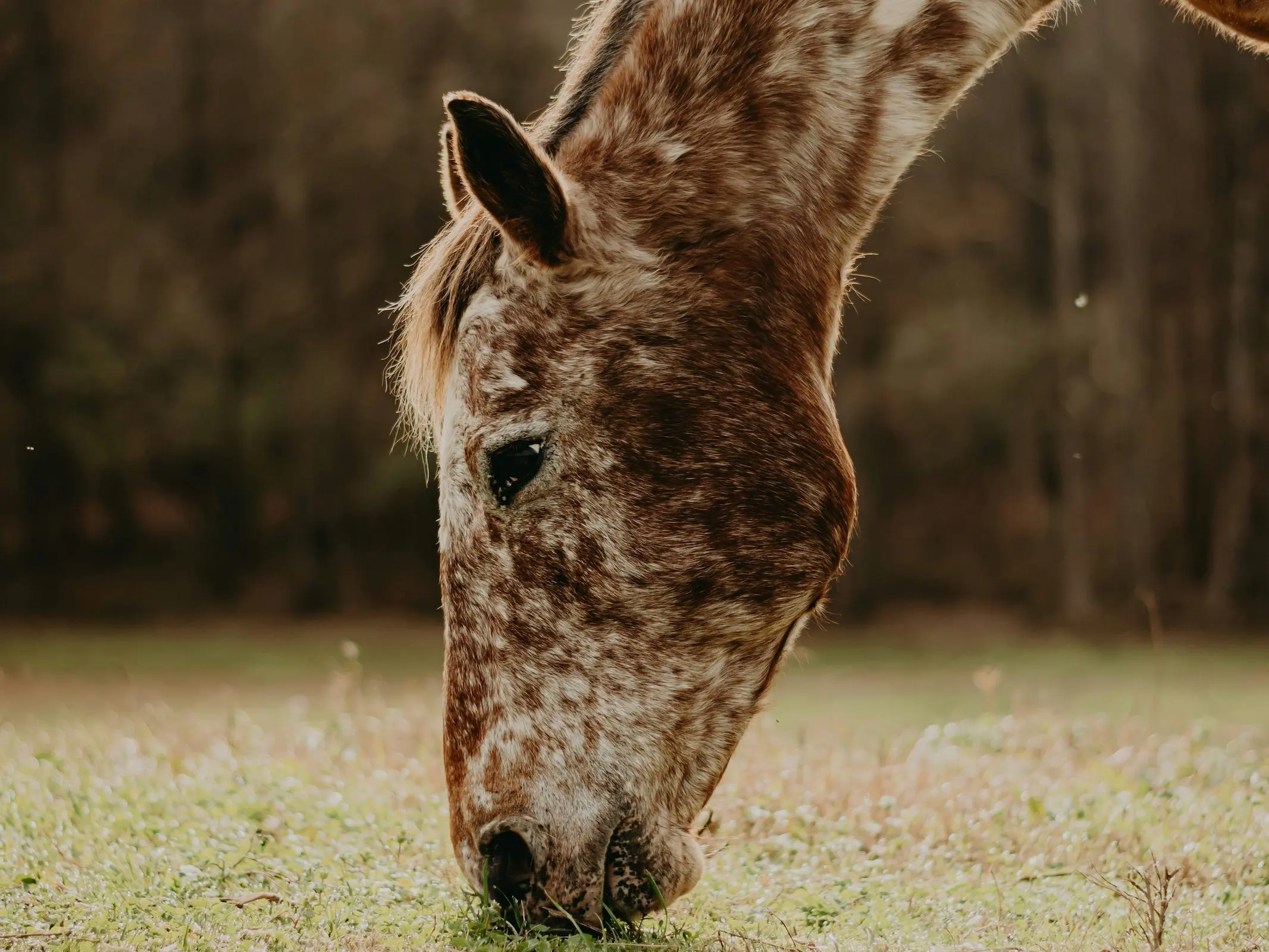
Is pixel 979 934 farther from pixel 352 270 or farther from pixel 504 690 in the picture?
pixel 352 270

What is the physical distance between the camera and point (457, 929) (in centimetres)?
259

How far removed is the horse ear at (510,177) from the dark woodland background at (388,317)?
43.0 feet

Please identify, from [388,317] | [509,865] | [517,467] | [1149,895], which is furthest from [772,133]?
[388,317]

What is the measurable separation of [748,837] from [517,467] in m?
1.51

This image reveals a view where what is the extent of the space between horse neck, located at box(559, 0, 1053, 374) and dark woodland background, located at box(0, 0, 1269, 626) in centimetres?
1296

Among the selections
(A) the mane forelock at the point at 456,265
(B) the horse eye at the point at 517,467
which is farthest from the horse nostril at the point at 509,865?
(A) the mane forelock at the point at 456,265

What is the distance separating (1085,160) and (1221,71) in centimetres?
190

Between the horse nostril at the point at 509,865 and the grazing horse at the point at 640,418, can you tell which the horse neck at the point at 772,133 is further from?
the horse nostril at the point at 509,865

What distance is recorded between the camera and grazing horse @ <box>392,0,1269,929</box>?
2.57 meters

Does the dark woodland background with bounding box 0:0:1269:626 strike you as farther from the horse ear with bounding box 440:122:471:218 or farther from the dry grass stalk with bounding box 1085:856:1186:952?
the dry grass stalk with bounding box 1085:856:1186:952

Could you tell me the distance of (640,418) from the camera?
270cm

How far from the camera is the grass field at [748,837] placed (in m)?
2.65

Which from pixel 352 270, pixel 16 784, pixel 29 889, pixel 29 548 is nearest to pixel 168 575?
pixel 29 548

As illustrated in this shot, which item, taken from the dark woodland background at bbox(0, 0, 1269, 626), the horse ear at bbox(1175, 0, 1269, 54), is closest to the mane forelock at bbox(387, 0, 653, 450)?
the horse ear at bbox(1175, 0, 1269, 54)
